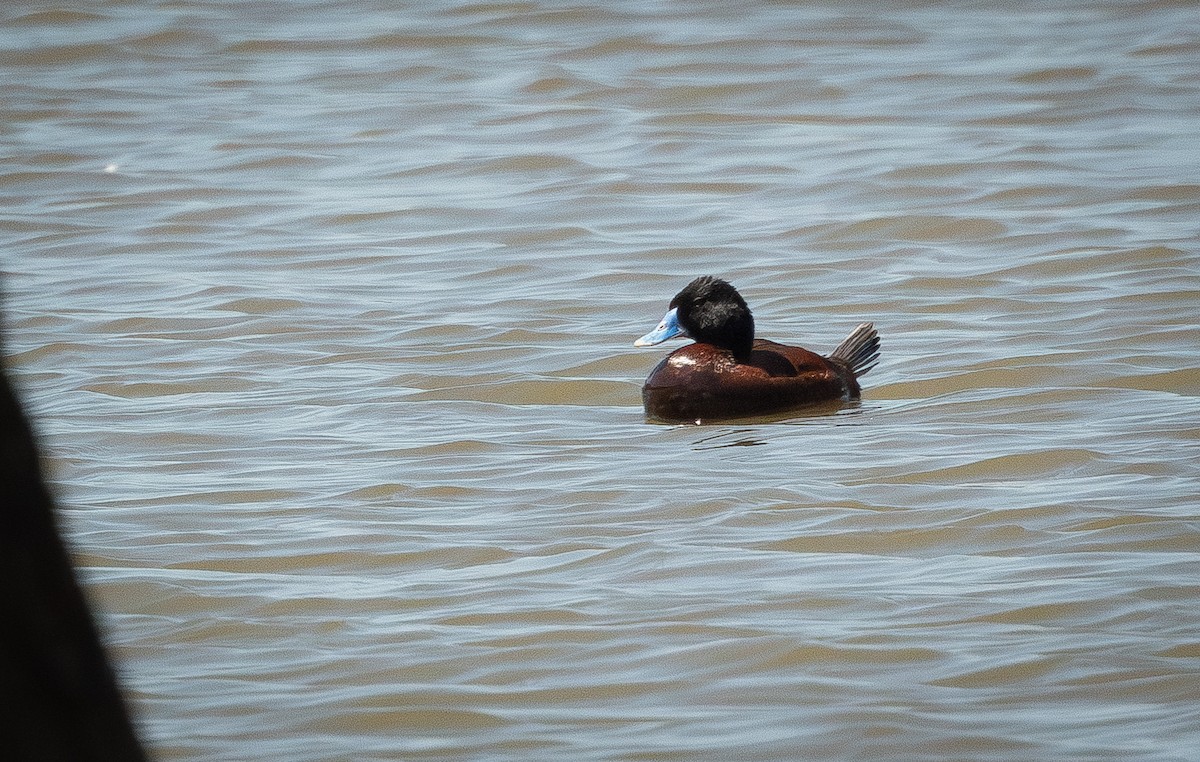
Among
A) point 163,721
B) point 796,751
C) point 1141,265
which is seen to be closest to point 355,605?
point 163,721

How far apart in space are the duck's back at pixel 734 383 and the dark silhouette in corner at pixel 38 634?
192 inches

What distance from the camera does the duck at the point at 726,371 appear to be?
7098 millimetres

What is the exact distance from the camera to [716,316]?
7.23 metres

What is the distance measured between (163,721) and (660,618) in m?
1.29

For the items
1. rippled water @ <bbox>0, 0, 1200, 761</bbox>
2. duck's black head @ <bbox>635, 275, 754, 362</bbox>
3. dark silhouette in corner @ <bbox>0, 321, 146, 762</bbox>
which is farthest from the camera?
duck's black head @ <bbox>635, 275, 754, 362</bbox>

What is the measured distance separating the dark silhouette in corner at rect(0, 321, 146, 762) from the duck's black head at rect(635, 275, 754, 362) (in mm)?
5004

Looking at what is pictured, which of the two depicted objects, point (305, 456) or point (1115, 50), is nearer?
point (305, 456)

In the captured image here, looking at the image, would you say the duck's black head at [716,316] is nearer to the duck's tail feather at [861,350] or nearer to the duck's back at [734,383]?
the duck's back at [734,383]

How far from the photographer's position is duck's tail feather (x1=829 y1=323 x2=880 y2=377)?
7.65 m

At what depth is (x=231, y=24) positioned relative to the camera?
17.8m

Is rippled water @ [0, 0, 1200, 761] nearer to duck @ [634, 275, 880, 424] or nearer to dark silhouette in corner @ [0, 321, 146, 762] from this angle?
duck @ [634, 275, 880, 424]

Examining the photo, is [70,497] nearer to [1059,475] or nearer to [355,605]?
[355,605]

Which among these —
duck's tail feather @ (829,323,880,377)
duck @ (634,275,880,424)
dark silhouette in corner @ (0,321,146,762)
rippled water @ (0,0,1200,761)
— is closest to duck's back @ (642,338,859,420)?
duck @ (634,275,880,424)

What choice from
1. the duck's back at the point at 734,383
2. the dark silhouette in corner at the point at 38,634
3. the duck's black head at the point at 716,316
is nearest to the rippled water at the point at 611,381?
the duck's back at the point at 734,383
